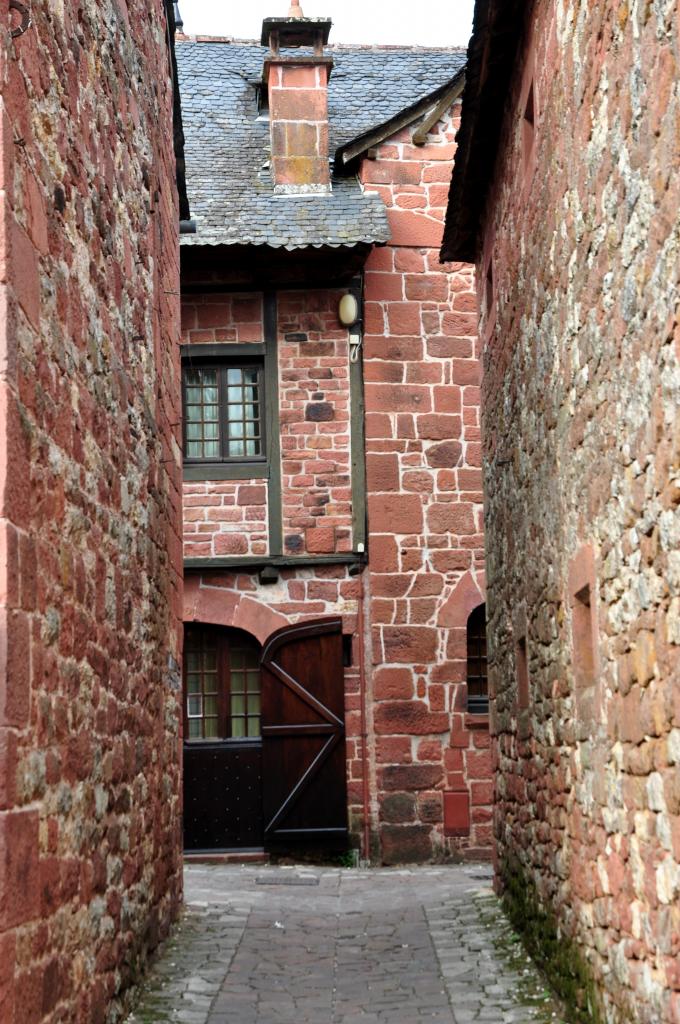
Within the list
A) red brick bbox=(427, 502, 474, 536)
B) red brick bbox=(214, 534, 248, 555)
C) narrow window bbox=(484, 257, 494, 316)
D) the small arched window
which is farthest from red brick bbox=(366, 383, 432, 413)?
narrow window bbox=(484, 257, 494, 316)

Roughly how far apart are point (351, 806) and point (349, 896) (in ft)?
7.58

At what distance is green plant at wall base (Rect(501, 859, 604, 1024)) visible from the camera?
217 inches

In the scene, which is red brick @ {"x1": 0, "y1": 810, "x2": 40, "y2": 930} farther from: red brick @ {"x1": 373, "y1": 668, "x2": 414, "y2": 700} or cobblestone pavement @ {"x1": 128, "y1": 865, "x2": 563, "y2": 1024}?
red brick @ {"x1": 373, "y1": 668, "x2": 414, "y2": 700}

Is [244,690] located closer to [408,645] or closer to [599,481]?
[408,645]

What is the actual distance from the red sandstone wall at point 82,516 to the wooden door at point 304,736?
161 inches

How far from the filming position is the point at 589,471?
533 centimetres

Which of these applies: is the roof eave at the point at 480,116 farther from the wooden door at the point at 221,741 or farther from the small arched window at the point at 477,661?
the wooden door at the point at 221,741

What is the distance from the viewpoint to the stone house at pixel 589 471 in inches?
163

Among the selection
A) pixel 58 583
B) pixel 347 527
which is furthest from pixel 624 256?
pixel 347 527

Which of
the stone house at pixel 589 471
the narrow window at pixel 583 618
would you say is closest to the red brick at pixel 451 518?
the stone house at pixel 589 471

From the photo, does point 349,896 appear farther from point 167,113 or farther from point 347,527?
point 167,113

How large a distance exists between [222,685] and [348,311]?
361cm

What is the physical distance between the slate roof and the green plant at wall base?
6.32 meters

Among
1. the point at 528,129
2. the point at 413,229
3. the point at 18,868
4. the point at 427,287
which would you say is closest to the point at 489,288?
the point at 528,129
